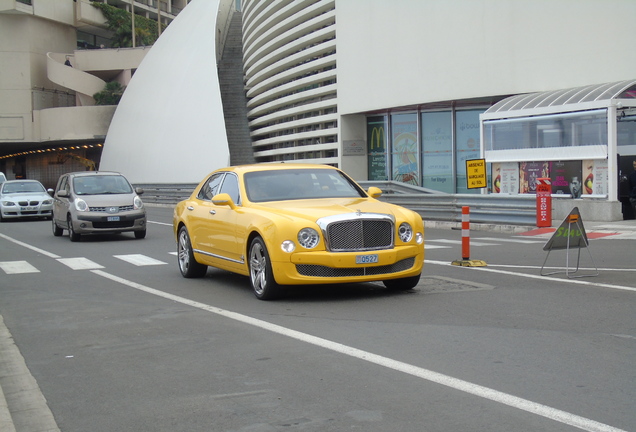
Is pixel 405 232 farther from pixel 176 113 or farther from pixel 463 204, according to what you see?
pixel 176 113

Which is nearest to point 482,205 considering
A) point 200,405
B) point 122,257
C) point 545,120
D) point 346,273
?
point 545,120

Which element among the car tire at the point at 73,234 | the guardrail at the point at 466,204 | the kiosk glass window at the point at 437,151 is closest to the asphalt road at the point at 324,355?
the car tire at the point at 73,234

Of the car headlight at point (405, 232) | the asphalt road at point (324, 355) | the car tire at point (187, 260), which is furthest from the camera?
the car tire at point (187, 260)

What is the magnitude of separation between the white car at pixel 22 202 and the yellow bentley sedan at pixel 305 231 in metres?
19.1

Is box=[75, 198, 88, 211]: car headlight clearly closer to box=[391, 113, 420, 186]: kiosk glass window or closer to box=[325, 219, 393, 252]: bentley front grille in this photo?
box=[325, 219, 393, 252]: bentley front grille

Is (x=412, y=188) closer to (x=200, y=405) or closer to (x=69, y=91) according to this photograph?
(x=200, y=405)

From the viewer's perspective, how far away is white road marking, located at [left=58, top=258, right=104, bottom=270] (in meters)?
14.2

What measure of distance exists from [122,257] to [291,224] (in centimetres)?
738

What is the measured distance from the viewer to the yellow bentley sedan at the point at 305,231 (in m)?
9.42

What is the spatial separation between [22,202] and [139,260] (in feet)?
49.7

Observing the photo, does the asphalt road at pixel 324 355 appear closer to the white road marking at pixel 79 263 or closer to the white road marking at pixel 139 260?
the white road marking at pixel 79 263

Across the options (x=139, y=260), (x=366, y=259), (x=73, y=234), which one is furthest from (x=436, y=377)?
(x=73, y=234)

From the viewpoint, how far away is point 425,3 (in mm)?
30625

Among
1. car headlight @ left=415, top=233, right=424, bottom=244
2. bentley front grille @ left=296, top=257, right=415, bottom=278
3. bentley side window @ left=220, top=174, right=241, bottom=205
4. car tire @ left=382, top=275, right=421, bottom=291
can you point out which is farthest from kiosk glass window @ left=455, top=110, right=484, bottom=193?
bentley front grille @ left=296, top=257, right=415, bottom=278
